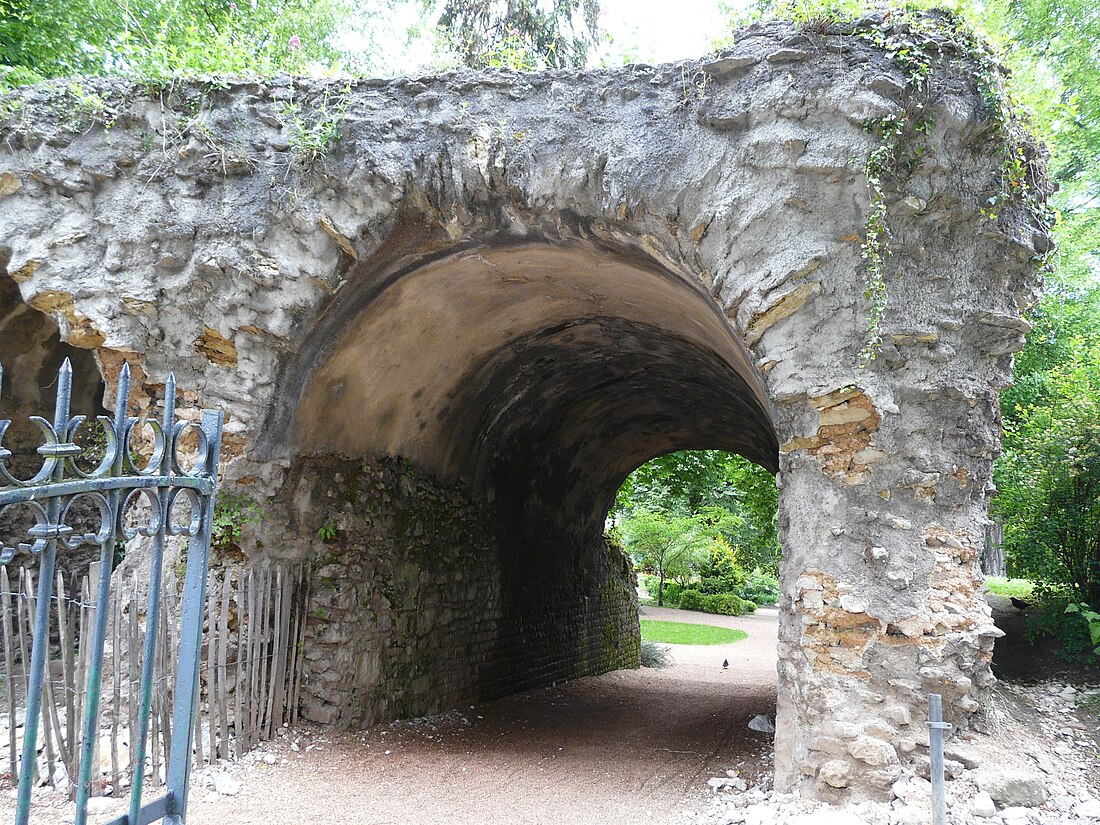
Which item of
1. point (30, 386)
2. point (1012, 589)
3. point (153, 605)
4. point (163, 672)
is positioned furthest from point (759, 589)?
point (153, 605)

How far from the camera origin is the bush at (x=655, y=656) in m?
15.1

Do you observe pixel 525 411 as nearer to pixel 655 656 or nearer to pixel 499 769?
pixel 499 769

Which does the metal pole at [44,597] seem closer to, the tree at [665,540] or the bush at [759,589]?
the tree at [665,540]

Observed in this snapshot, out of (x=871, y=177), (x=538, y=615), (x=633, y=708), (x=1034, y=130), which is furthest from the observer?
(x=538, y=615)

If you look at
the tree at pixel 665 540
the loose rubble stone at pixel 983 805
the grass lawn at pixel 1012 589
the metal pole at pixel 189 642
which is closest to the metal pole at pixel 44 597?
the metal pole at pixel 189 642

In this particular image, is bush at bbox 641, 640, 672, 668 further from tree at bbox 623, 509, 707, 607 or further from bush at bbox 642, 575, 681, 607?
bush at bbox 642, 575, 681, 607

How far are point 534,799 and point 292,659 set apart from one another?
2.24 meters

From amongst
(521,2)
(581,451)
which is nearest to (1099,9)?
(521,2)

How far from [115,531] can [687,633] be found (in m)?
18.6

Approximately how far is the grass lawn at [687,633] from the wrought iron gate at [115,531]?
1628 cm

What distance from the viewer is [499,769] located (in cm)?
638

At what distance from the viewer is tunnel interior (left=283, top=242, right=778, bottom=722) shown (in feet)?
21.6

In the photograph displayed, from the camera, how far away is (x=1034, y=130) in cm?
541

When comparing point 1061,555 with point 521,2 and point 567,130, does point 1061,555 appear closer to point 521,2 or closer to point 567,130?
point 567,130
